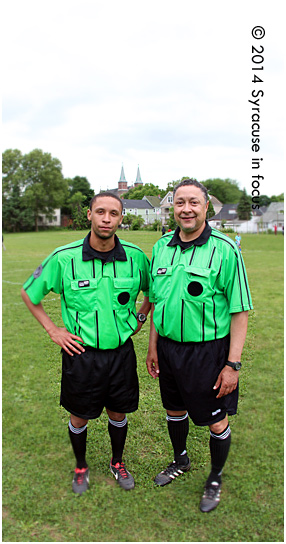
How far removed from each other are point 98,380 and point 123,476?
0.85m

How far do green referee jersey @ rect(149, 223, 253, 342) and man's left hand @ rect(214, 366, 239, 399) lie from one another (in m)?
0.19

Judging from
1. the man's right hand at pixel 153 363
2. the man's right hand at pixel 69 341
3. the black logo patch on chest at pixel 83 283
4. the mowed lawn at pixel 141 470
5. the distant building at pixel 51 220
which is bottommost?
the mowed lawn at pixel 141 470

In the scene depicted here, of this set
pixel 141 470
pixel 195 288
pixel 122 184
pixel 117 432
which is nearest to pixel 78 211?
pixel 122 184

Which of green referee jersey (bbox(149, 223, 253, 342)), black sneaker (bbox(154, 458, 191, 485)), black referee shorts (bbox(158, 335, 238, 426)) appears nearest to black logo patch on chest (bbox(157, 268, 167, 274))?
green referee jersey (bbox(149, 223, 253, 342))

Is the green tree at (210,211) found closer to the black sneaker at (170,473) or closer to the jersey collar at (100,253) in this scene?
the jersey collar at (100,253)

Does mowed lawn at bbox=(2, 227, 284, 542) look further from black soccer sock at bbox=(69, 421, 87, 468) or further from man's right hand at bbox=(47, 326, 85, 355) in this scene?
man's right hand at bbox=(47, 326, 85, 355)

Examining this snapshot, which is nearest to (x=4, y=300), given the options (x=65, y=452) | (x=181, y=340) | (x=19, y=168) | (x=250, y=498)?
(x=65, y=452)

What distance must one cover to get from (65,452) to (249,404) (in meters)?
2.11

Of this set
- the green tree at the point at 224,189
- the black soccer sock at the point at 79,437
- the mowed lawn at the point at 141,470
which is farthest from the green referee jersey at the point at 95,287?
the black soccer sock at the point at 79,437

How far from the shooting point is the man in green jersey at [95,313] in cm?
194

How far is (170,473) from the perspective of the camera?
7.54 feet

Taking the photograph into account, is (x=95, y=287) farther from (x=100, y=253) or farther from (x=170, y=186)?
(x=170, y=186)

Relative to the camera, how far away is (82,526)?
9.26 ft

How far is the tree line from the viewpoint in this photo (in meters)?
2.04
